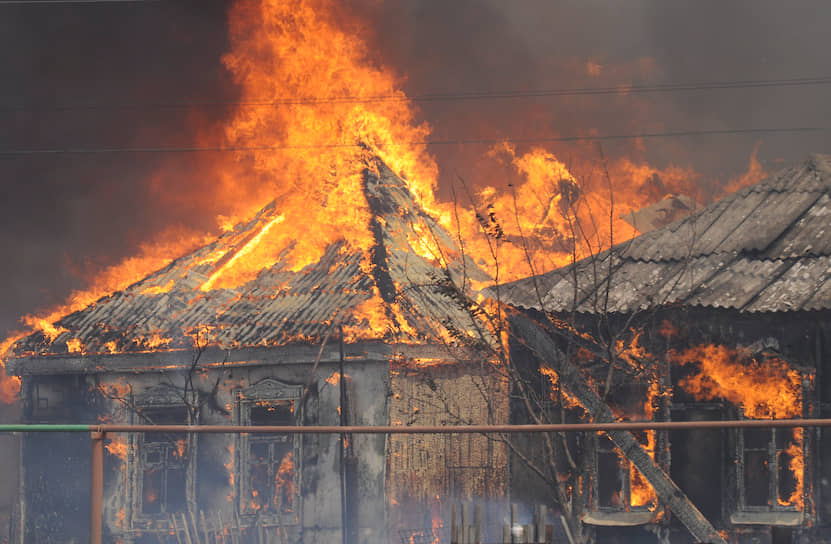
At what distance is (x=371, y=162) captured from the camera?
1970cm

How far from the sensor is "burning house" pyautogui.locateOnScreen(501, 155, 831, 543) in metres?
10.0

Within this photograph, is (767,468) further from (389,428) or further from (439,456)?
(439,456)

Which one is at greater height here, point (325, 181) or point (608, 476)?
point (325, 181)

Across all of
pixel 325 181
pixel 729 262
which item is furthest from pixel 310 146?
pixel 729 262

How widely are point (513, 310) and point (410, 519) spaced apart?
5804mm

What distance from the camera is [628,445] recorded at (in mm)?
10500

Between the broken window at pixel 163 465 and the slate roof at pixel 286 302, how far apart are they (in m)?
1.37

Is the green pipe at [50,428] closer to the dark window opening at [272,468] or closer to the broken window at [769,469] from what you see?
the broken window at [769,469]

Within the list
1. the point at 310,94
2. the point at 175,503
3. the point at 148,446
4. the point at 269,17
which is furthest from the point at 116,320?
the point at 269,17

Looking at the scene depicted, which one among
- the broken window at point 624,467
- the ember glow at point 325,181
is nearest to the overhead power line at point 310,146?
the ember glow at point 325,181

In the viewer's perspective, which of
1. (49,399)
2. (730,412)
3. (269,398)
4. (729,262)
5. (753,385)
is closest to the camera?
(753,385)

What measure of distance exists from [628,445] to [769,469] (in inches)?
64.2

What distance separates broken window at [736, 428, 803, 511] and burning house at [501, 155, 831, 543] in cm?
2

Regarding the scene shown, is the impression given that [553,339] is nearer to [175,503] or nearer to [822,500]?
[822,500]
